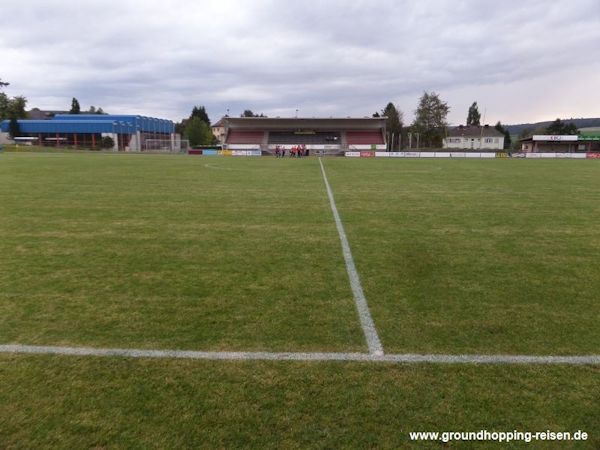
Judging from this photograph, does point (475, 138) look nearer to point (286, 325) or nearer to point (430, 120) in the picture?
point (430, 120)

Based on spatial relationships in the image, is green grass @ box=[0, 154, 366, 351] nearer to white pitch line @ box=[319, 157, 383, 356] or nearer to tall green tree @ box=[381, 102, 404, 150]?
white pitch line @ box=[319, 157, 383, 356]

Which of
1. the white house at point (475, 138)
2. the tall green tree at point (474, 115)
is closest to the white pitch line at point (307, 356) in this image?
the white house at point (475, 138)

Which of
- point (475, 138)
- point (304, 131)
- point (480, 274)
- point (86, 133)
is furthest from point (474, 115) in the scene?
point (480, 274)

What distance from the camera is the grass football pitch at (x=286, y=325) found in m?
2.89

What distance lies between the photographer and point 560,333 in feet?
13.7

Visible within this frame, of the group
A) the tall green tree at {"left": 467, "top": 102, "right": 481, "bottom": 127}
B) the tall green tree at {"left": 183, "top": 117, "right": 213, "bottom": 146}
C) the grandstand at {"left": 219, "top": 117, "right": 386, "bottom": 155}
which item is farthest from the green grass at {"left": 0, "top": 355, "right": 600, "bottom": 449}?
the tall green tree at {"left": 467, "top": 102, "right": 481, "bottom": 127}

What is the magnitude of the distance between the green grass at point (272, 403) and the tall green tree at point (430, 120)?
98.4m

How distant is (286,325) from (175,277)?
2082 mm

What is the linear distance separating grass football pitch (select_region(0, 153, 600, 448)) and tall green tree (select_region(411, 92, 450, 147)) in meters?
91.6

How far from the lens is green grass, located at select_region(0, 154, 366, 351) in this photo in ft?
13.5

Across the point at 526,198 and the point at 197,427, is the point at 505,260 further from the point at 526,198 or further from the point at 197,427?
the point at 526,198

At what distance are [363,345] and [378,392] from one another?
74 centimetres

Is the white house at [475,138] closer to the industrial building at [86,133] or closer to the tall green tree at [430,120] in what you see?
the tall green tree at [430,120]

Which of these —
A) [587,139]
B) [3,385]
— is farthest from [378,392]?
[587,139]
